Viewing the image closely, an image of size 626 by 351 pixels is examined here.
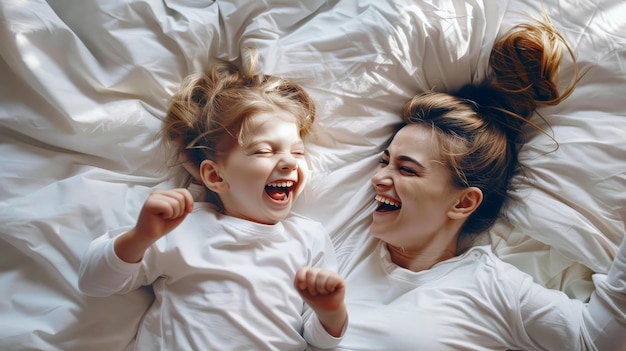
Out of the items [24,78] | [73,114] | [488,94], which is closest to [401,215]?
Answer: [488,94]

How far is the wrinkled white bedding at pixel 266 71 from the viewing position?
1.17m

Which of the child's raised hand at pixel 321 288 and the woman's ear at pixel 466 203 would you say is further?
the woman's ear at pixel 466 203

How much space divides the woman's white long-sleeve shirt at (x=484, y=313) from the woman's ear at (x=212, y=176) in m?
0.35

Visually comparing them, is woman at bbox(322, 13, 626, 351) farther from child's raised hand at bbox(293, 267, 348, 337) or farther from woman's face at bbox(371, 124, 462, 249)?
child's raised hand at bbox(293, 267, 348, 337)

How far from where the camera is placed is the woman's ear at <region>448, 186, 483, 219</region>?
1.26 meters

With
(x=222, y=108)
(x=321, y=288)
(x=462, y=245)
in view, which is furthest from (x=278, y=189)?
(x=462, y=245)

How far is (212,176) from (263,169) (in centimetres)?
12

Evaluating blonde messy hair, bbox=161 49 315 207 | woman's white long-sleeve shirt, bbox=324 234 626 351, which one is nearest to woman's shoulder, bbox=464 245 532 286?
woman's white long-sleeve shirt, bbox=324 234 626 351

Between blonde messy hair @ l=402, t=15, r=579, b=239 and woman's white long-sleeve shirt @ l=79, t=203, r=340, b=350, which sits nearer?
woman's white long-sleeve shirt @ l=79, t=203, r=340, b=350

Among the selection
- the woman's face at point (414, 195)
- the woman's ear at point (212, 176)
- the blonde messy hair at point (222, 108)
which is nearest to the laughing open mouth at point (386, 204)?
the woman's face at point (414, 195)

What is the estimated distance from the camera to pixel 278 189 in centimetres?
127

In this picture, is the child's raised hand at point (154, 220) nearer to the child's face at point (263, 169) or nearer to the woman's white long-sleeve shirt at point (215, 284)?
the woman's white long-sleeve shirt at point (215, 284)

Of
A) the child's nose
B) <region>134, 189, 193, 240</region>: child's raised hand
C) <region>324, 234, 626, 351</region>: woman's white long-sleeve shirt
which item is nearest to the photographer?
<region>134, 189, 193, 240</region>: child's raised hand

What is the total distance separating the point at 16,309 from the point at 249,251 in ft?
1.41
